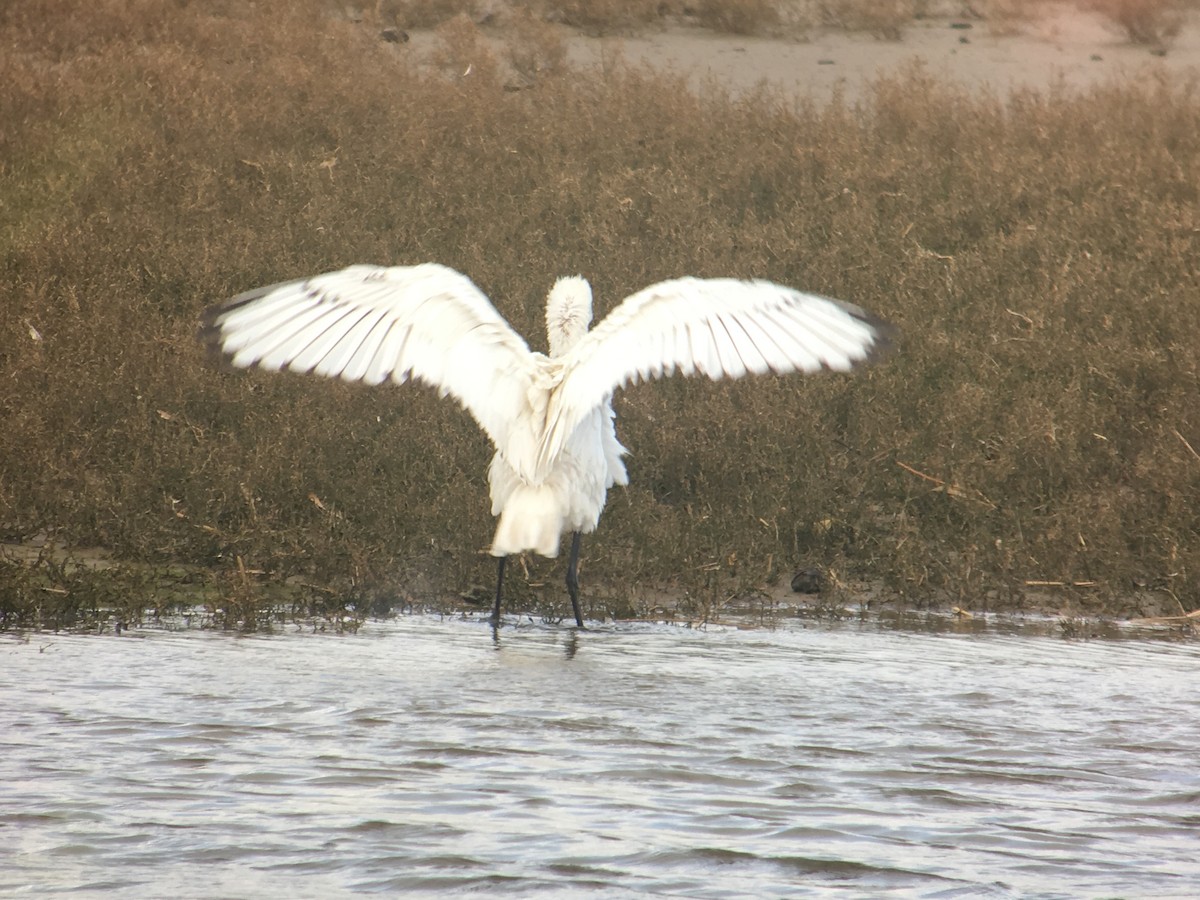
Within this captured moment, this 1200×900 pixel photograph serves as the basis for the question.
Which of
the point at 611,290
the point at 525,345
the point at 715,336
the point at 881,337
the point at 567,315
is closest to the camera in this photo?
the point at 881,337

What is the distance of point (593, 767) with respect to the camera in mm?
4812

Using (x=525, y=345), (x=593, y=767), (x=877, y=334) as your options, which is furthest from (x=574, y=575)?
(x=593, y=767)

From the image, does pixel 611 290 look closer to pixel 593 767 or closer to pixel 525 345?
→ pixel 525 345

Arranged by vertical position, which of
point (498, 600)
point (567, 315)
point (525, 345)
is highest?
point (567, 315)

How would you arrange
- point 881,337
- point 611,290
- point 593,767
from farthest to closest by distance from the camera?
point 611,290 < point 881,337 < point 593,767

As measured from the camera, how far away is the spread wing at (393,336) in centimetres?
679

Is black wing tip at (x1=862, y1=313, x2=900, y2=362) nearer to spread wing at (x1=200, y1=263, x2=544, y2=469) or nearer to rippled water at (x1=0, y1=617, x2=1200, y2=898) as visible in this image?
rippled water at (x1=0, y1=617, x2=1200, y2=898)

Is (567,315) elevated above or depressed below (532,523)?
above

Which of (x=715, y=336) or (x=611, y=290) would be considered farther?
(x=611, y=290)

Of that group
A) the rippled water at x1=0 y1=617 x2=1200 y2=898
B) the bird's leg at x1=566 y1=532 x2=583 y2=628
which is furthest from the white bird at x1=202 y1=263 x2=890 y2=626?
the rippled water at x1=0 y1=617 x2=1200 y2=898

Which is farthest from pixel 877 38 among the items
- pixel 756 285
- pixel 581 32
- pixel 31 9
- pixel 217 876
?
pixel 217 876

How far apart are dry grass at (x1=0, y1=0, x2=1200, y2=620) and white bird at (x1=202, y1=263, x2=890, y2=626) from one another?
1.06m

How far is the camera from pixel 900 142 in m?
12.6

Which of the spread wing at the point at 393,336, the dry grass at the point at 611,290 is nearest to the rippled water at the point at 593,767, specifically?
the spread wing at the point at 393,336
